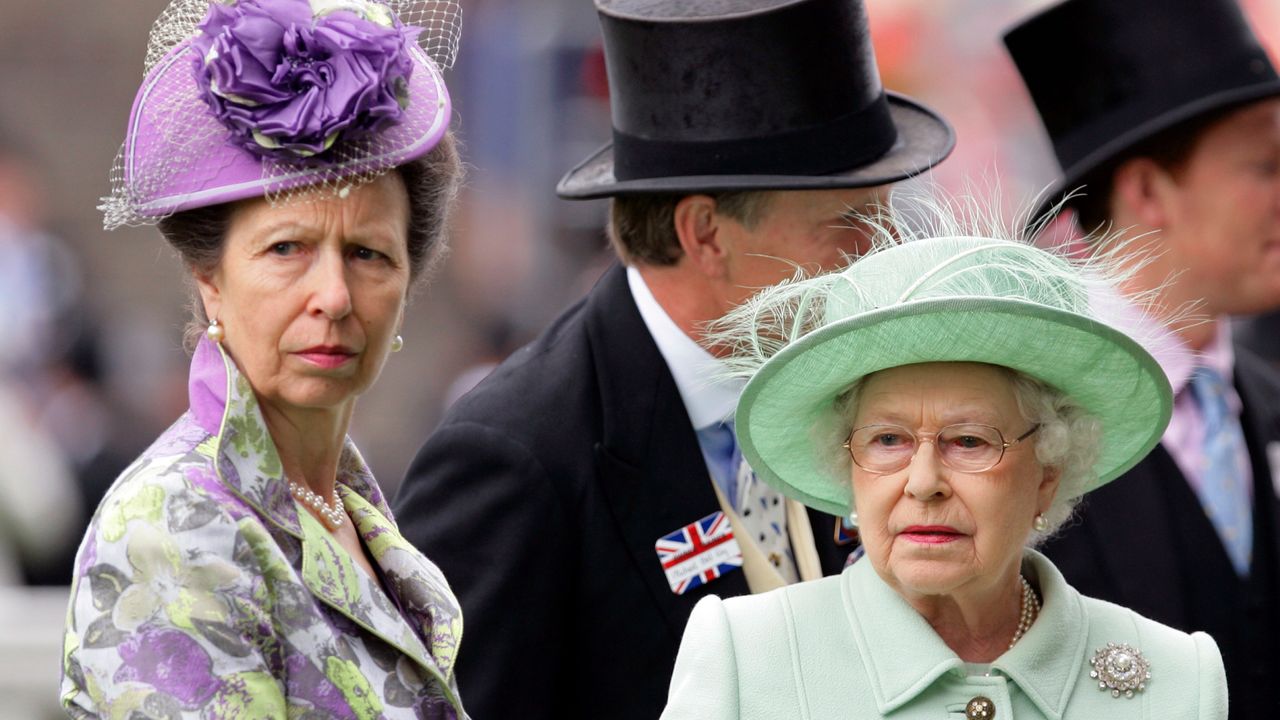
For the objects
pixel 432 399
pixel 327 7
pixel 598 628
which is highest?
pixel 327 7

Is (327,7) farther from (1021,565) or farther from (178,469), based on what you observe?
(1021,565)

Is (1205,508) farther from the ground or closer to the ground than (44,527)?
farther from the ground

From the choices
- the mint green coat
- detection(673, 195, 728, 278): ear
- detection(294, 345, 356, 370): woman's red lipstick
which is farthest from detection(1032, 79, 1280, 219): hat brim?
detection(294, 345, 356, 370): woman's red lipstick

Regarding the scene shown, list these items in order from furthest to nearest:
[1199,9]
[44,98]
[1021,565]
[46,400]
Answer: [44,98] < [46,400] < [1199,9] < [1021,565]

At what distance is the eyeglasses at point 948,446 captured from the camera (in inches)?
129

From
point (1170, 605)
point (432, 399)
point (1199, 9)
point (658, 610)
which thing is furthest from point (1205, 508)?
point (432, 399)

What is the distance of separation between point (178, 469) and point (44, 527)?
253 inches

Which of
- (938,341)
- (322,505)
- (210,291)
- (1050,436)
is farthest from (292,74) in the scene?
(1050,436)

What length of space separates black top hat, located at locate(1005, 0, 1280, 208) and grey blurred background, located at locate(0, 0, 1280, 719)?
4203 millimetres

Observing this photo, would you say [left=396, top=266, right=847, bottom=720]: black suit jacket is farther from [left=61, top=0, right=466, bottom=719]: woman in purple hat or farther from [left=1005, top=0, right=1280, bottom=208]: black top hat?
[left=1005, top=0, right=1280, bottom=208]: black top hat

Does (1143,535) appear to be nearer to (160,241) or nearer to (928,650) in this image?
(928,650)

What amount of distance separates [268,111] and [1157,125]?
2.77 meters

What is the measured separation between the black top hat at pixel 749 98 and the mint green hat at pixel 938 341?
0.91m

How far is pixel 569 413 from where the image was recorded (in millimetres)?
4277
